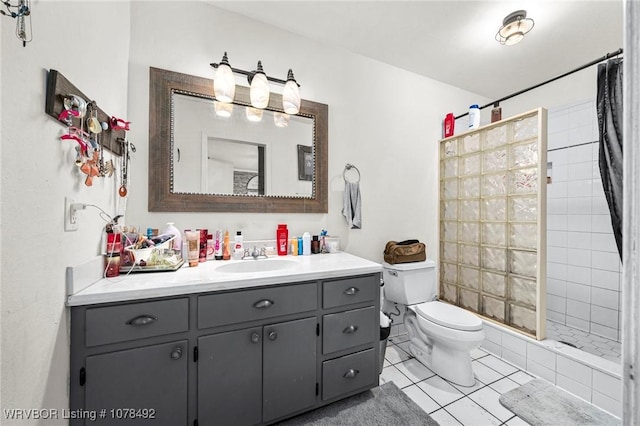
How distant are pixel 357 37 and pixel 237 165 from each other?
1378mm

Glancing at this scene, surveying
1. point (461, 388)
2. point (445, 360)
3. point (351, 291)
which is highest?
point (351, 291)

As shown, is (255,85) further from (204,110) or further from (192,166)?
(192,166)

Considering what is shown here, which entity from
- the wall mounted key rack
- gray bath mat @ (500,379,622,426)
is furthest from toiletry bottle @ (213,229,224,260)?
gray bath mat @ (500,379,622,426)

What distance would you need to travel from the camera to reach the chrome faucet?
1675 millimetres

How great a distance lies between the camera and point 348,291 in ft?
4.56

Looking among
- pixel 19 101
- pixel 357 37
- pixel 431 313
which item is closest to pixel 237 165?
pixel 19 101

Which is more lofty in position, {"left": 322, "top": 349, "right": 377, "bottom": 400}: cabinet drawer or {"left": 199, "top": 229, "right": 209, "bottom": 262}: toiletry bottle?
{"left": 199, "top": 229, "right": 209, "bottom": 262}: toiletry bottle

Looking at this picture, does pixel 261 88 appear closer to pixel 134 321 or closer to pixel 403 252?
pixel 134 321

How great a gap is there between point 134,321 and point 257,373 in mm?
584

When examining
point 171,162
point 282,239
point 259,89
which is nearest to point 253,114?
point 259,89

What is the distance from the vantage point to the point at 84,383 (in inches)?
36.1

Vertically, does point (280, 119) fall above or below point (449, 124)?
below

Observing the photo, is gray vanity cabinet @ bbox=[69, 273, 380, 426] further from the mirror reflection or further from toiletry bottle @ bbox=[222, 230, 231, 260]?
the mirror reflection

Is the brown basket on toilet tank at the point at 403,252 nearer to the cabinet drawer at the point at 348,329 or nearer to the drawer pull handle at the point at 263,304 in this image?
the cabinet drawer at the point at 348,329
